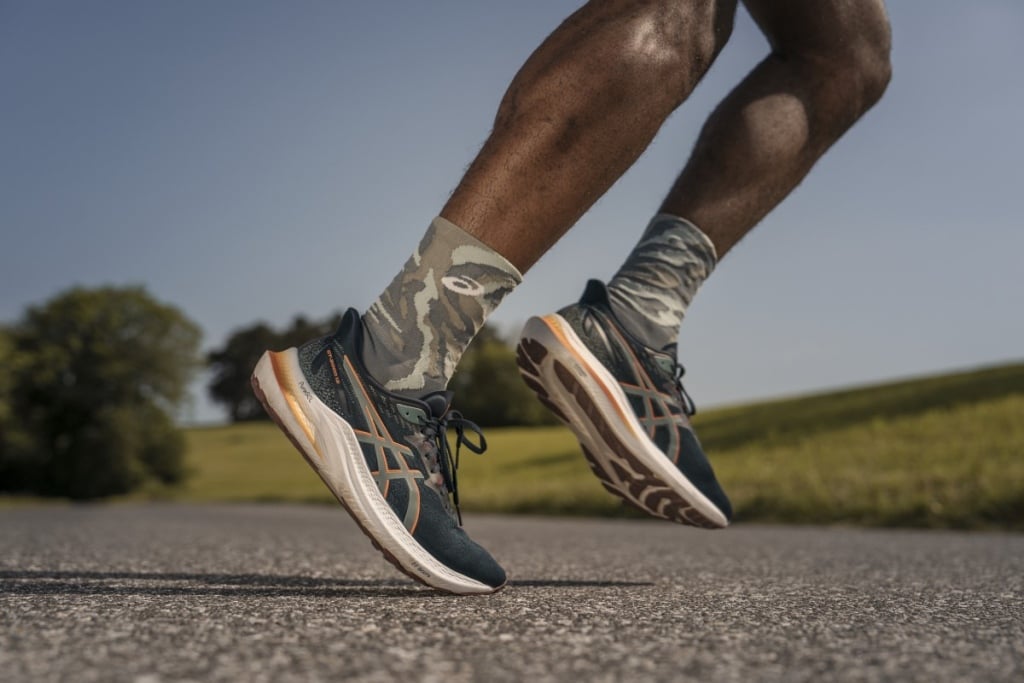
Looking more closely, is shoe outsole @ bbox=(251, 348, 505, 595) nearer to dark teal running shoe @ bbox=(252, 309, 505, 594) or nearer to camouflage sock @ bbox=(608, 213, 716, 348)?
dark teal running shoe @ bbox=(252, 309, 505, 594)

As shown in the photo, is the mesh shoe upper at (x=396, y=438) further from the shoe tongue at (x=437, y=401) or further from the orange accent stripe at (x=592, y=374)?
the orange accent stripe at (x=592, y=374)

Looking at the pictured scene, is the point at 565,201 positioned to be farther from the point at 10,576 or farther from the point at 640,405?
the point at 10,576

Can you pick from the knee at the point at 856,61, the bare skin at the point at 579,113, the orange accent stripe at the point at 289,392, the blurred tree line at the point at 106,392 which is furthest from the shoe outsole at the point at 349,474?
the blurred tree line at the point at 106,392

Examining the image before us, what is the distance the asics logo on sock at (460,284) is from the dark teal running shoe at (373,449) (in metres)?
0.20

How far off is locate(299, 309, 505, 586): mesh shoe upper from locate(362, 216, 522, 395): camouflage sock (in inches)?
1.3

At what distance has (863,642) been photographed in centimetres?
121

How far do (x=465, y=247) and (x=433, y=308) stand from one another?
0.13 meters

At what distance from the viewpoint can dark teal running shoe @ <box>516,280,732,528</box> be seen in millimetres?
1809

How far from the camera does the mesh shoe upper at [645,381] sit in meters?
1.88

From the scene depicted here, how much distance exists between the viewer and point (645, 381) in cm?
192

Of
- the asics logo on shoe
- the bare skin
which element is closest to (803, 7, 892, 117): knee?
the bare skin

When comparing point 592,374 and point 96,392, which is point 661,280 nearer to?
point 592,374

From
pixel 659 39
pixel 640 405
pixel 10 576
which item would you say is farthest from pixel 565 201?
pixel 10 576

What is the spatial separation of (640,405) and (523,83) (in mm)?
716
